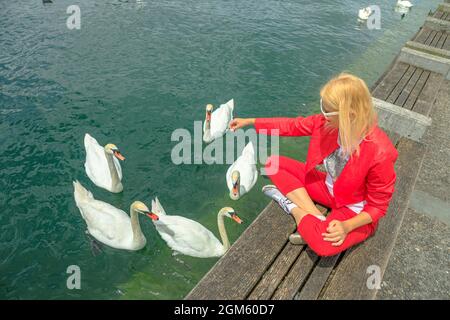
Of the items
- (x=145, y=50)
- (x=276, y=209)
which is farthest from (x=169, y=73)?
(x=276, y=209)

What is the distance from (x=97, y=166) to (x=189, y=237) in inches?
107

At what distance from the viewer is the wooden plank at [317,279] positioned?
344cm

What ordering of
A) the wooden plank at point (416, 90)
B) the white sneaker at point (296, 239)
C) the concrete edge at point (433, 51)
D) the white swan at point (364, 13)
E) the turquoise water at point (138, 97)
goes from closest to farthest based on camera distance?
the white sneaker at point (296, 239), the turquoise water at point (138, 97), the wooden plank at point (416, 90), the concrete edge at point (433, 51), the white swan at point (364, 13)

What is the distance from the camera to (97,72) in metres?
10.5

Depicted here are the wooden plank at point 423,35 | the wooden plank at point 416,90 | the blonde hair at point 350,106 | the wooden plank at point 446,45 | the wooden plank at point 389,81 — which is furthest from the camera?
the wooden plank at point 423,35

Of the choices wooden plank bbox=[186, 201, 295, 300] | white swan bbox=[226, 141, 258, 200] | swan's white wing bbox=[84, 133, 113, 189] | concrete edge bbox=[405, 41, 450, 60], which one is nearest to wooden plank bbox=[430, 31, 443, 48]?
concrete edge bbox=[405, 41, 450, 60]

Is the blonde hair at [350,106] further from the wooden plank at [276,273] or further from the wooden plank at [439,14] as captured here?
the wooden plank at [439,14]

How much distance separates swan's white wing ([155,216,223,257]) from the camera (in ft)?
17.6

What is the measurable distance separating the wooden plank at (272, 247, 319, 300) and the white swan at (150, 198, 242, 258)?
1.87 meters

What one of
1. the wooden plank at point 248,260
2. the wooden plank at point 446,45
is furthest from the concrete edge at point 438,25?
the wooden plank at point 248,260

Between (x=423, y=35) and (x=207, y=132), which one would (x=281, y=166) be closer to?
(x=207, y=132)

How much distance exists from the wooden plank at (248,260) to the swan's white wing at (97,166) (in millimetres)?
3752

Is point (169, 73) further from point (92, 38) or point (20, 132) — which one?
point (20, 132)
